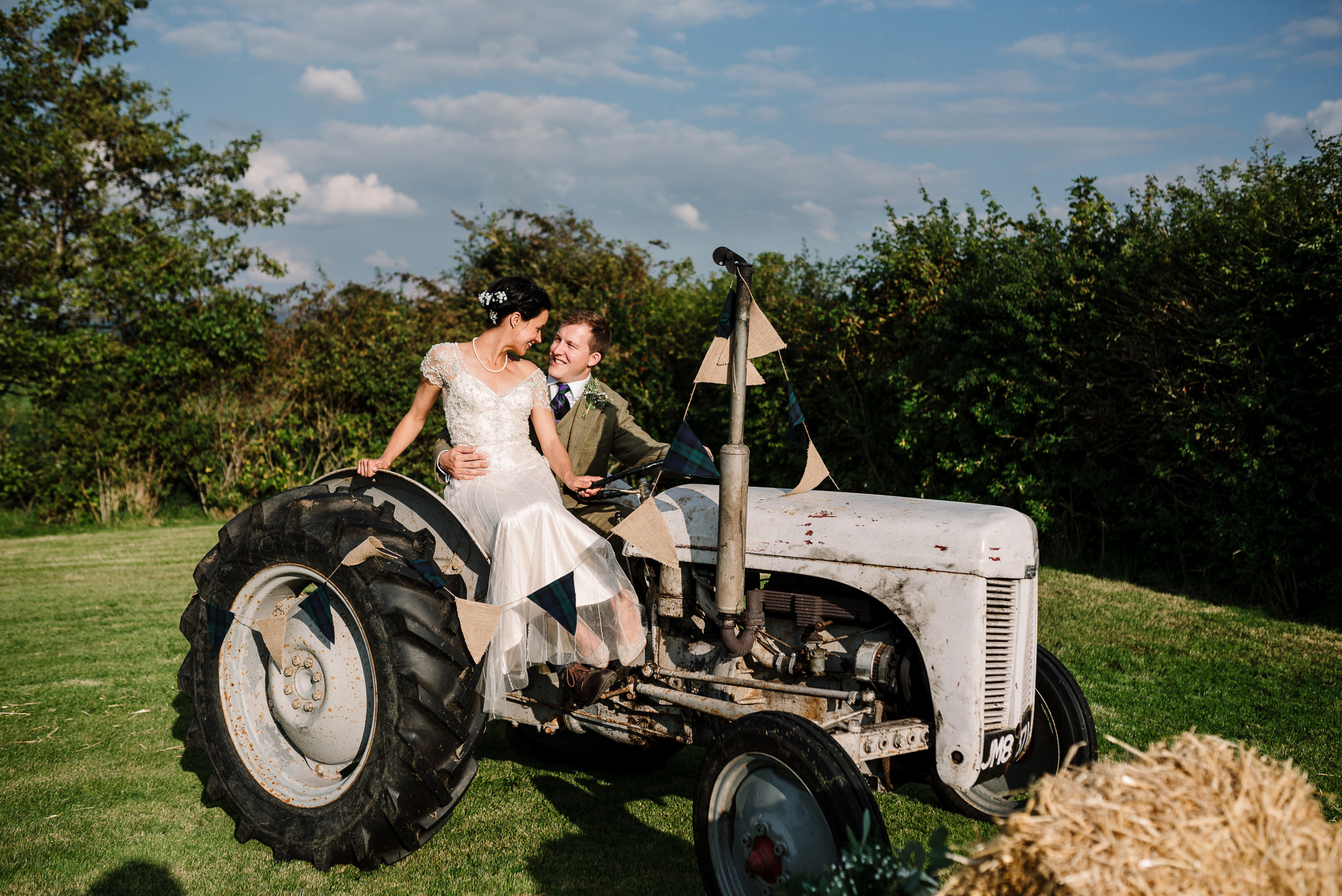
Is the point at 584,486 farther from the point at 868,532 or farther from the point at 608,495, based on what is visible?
the point at 868,532

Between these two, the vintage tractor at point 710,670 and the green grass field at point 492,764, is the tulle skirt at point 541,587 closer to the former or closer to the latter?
the vintage tractor at point 710,670

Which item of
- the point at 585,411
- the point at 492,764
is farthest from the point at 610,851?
the point at 585,411

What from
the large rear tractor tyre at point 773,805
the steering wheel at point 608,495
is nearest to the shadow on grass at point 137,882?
the large rear tractor tyre at point 773,805

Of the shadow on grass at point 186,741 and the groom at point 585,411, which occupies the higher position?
the groom at point 585,411

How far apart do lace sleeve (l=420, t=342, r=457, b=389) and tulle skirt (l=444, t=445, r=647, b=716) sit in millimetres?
621

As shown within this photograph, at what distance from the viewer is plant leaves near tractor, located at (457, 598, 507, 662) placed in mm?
2838

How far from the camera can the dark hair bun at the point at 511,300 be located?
11.4ft

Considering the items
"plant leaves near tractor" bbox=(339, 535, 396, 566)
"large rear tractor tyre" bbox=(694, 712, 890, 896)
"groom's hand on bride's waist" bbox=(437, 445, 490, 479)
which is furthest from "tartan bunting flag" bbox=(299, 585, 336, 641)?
"large rear tractor tyre" bbox=(694, 712, 890, 896)

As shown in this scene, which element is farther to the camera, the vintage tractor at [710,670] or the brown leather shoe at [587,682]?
the brown leather shoe at [587,682]

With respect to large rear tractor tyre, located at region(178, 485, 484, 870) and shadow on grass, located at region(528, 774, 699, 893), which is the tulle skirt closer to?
large rear tractor tyre, located at region(178, 485, 484, 870)

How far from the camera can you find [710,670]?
Result: 9.80ft

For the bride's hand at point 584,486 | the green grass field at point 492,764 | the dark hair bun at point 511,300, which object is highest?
the dark hair bun at point 511,300

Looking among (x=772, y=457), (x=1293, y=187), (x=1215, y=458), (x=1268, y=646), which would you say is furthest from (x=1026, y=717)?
(x=772, y=457)

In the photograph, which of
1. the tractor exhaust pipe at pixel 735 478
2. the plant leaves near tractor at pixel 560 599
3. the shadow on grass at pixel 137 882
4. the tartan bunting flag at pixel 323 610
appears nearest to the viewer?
the tractor exhaust pipe at pixel 735 478
